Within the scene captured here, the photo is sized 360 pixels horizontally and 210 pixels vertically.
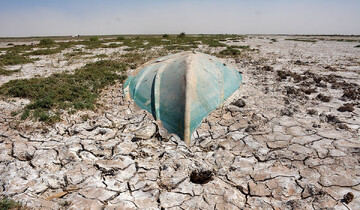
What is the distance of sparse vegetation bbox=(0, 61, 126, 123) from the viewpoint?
5.46 m

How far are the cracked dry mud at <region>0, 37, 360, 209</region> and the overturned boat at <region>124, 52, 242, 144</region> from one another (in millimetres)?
329

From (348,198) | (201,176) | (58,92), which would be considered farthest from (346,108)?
(58,92)

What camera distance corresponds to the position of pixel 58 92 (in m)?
6.73

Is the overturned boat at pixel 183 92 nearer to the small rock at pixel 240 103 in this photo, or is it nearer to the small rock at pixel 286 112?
the small rock at pixel 240 103

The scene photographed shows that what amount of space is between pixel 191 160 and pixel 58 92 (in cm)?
592

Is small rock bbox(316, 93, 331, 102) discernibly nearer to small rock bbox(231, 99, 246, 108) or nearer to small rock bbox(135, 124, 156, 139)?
small rock bbox(231, 99, 246, 108)

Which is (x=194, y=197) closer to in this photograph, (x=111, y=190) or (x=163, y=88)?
(x=111, y=190)

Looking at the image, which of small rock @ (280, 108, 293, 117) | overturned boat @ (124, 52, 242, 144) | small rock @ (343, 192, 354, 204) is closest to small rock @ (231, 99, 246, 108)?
overturned boat @ (124, 52, 242, 144)

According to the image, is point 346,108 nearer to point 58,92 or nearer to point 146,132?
point 146,132

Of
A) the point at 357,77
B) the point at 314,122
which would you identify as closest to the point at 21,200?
the point at 314,122

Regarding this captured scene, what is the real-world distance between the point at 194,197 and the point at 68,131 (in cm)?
368

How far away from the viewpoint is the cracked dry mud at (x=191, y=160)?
9.57ft

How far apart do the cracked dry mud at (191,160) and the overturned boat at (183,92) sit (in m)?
0.33

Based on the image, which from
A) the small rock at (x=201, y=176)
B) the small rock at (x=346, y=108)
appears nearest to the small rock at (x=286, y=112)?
the small rock at (x=346, y=108)
